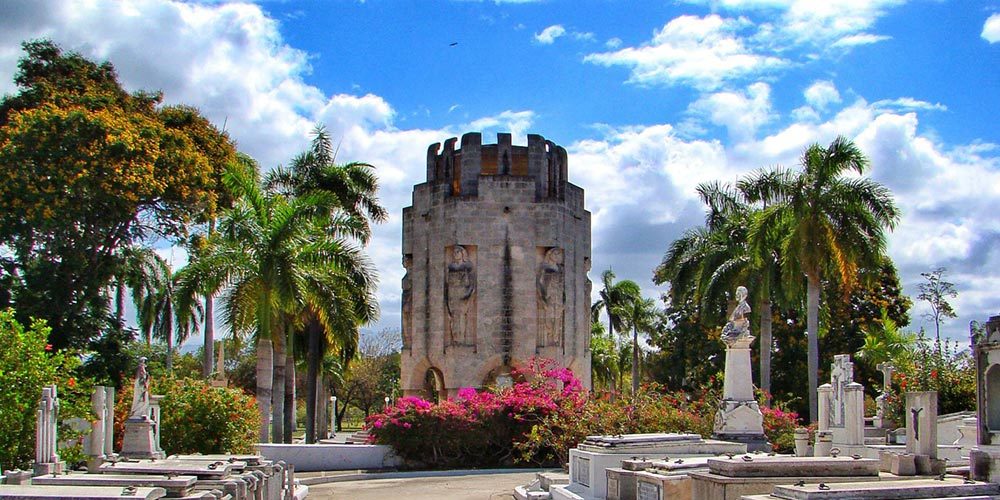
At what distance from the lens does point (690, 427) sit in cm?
2198

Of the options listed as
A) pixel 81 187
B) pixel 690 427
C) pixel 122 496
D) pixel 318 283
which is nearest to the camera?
pixel 122 496

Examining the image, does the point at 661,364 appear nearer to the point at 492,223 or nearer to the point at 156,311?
the point at 492,223

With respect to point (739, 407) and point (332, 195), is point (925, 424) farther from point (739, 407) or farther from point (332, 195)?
point (332, 195)

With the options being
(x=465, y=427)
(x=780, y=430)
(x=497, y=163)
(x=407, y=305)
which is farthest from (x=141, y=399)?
(x=497, y=163)

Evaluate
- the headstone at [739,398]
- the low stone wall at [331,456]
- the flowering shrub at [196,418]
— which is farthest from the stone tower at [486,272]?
the headstone at [739,398]

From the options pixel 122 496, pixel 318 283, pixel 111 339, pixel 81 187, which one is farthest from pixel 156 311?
pixel 122 496

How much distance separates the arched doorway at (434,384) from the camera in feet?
108

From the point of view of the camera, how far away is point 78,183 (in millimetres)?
28094

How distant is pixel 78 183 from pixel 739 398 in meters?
19.3

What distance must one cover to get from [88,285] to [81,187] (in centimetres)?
390

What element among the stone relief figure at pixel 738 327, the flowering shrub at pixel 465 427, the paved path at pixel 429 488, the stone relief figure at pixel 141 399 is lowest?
the paved path at pixel 429 488

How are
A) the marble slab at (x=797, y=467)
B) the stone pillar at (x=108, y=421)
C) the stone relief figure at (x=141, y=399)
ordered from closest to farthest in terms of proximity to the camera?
1. the marble slab at (x=797, y=467)
2. the stone pillar at (x=108, y=421)
3. the stone relief figure at (x=141, y=399)

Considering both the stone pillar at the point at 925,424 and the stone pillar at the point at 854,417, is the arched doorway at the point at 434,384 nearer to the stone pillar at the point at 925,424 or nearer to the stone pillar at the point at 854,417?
the stone pillar at the point at 854,417

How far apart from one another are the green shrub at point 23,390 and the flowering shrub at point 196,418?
3.38 meters
